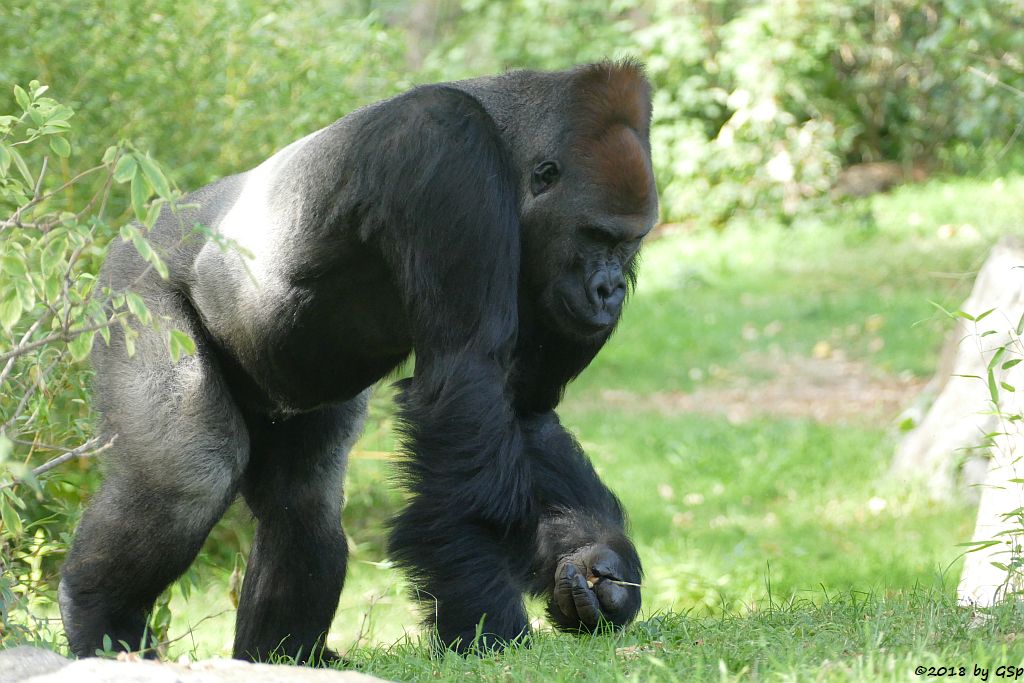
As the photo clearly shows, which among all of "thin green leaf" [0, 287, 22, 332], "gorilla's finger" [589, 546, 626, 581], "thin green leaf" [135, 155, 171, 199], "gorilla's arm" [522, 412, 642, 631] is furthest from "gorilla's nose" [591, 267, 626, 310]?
"thin green leaf" [0, 287, 22, 332]

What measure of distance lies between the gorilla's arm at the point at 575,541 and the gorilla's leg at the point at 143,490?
102 cm

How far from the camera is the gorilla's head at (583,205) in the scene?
3.79 m

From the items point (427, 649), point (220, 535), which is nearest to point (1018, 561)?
point (427, 649)

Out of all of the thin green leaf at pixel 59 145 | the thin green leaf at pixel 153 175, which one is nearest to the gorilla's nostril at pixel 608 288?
the thin green leaf at pixel 153 175

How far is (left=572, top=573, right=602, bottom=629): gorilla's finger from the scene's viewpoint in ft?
11.8

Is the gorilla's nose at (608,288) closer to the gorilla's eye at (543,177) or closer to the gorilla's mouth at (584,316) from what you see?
the gorilla's mouth at (584,316)

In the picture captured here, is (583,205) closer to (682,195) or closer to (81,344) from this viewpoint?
(81,344)

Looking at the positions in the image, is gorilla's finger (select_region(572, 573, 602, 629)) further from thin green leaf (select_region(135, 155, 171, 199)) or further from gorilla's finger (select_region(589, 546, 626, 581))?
thin green leaf (select_region(135, 155, 171, 199))

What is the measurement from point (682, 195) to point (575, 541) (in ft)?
43.5

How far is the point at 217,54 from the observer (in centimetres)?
693

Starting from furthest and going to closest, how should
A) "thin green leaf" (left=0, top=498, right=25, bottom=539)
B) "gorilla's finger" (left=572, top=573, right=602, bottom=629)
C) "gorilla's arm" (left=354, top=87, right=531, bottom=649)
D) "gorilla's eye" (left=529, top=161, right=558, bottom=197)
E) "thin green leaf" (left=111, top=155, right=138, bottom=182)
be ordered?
1. "gorilla's eye" (left=529, top=161, right=558, bottom=197)
2. "gorilla's finger" (left=572, top=573, right=602, bottom=629)
3. "gorilla's arm" (left=354, top=87, right=531, bottom=649)
4. "thin green leaf" (left=0, top=498, right=25, bottom=539)
5. "thin green leaf" (left=111, top=155, right=138, bottom=182)

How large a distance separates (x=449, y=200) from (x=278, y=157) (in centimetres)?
97

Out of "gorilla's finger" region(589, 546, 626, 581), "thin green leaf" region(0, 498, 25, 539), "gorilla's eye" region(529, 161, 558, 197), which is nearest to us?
"thin green leaf" region(0, 498, 25, 539)

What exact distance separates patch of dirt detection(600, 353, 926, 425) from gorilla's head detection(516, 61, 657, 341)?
6.47 metres
